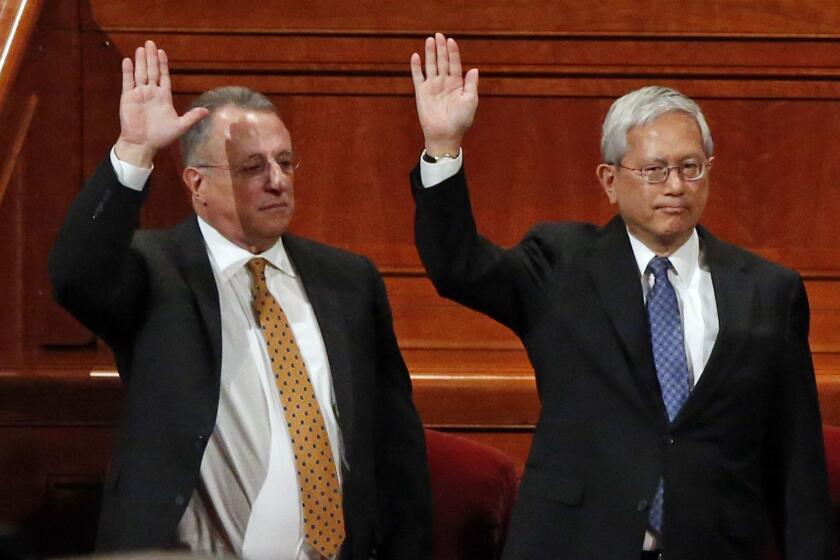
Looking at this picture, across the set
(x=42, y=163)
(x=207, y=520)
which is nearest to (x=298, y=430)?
(x=207, y=520)

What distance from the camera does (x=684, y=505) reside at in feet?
7.80

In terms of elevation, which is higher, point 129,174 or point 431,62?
point 431,62

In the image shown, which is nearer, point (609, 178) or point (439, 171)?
point (439, 171)

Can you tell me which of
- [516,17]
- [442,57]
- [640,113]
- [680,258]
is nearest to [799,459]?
[680,258]

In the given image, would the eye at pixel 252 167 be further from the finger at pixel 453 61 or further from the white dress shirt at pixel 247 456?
the finger at pixel 453 61

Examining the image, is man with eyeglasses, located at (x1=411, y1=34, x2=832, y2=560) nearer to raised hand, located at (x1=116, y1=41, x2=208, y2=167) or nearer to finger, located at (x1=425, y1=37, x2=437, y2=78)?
finger, located at (x1=425, y1=37, x2=437, y2=78)

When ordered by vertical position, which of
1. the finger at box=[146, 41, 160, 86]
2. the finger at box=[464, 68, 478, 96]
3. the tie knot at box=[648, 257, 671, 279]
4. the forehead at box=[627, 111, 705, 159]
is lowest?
the tie knot at box=[648, 257, 671, 279]

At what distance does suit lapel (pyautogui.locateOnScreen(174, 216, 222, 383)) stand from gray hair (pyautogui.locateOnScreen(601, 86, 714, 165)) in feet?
2.15

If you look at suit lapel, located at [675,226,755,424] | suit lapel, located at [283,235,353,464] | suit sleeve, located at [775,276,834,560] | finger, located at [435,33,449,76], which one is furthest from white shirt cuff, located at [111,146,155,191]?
suit sleeve, located at [775,276,834,560]

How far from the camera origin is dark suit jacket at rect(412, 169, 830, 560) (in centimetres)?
Answer: 238

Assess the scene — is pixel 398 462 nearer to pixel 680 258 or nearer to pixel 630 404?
pixel 630 404

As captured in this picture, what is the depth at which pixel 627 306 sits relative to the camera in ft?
8.02

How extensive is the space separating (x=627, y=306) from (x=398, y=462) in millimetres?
464

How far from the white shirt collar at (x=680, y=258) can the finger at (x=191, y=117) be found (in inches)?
26.9
